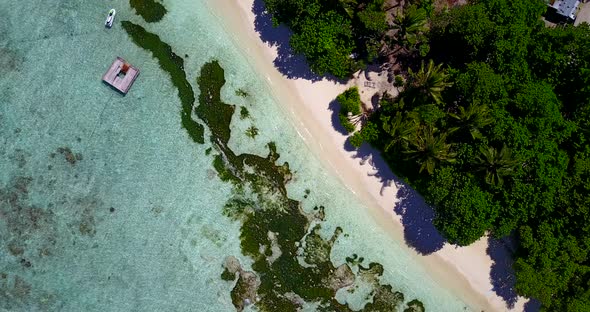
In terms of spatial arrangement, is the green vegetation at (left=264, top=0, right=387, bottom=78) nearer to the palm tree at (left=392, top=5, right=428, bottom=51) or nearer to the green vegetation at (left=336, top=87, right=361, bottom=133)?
the palm tree at (left=392, top=5, right=428, bottom=51)

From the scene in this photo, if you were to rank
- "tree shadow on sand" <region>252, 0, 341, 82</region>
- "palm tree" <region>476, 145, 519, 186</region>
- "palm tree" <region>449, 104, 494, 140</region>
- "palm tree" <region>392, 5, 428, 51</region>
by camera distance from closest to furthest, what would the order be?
"palm tree" <region>476, 145, 519, 186</region>
"palm tree" <region>449, 104, 494, 140</region>
"palm tree" <region>392, 5, 428, 51</region>
"tree shadow on sand" <region>252, 0, 341, 82</region>

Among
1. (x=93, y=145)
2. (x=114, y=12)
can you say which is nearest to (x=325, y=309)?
(x=93, y=145)

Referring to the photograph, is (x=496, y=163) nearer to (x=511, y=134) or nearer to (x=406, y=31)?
(x=511, y=134)

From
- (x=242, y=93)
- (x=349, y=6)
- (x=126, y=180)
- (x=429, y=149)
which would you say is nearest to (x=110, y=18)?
(x=242, y=93)

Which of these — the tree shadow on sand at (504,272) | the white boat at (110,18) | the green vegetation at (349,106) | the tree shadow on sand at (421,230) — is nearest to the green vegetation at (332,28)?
the green vegetation at (349,106)

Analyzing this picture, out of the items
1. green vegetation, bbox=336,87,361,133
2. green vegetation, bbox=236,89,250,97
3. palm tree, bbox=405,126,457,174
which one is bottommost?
green vegetation, bbox=236,89,250,97

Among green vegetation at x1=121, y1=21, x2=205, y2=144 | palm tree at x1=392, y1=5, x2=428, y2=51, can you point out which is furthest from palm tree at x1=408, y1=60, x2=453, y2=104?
green vegetation at x1=121, y1=21, x2=205, y2=144

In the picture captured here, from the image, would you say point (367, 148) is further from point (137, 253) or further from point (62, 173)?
point (62, 173)
